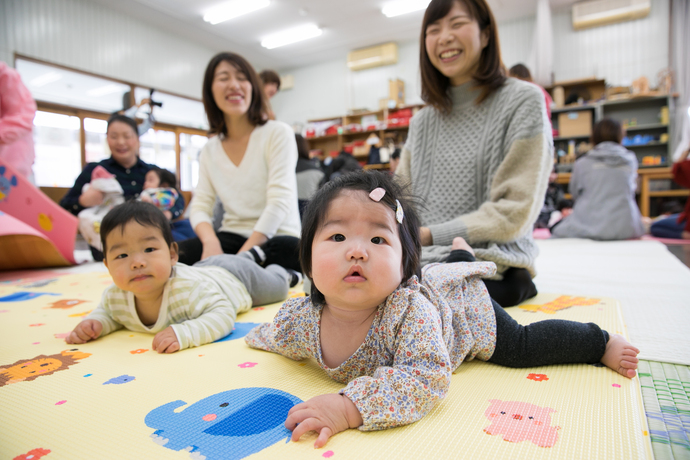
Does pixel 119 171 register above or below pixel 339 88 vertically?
below

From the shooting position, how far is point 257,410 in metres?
0.68

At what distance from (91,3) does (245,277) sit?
579 cm

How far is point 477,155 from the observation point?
137 cm

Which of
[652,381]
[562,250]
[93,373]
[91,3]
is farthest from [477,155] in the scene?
[91,3]

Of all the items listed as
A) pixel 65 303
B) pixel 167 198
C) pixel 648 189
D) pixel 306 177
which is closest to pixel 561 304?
pixel 65 303

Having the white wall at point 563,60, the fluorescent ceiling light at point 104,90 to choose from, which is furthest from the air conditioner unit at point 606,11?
the fluorescent ceiling light at point 104,90

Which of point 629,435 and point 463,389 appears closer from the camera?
point 629,435

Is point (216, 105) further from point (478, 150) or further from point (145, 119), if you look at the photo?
point (145, 119)

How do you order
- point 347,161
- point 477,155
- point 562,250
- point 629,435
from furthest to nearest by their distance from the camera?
point 347,161
point 562,250
point 477,155
point 629,435

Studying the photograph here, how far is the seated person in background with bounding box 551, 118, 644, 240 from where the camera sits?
3.34 meters

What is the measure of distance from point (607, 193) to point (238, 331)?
345 centimetres

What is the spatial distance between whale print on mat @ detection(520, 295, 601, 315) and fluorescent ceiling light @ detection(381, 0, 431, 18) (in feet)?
16.6

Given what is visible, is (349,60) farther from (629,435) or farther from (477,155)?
(629,435)

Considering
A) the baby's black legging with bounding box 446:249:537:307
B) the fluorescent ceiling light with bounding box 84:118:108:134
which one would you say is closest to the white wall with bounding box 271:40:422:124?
the fluorescent ceiling light with bounding box 84:118:108:134
